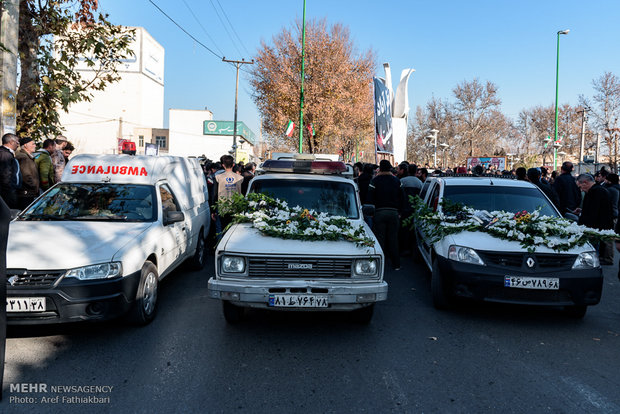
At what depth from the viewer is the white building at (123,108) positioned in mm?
75500

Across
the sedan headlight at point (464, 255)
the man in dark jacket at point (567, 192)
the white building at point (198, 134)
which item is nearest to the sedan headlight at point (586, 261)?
the sedan headlight at point (464, 255)

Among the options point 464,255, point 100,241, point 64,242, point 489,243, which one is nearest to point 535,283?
point 489,243

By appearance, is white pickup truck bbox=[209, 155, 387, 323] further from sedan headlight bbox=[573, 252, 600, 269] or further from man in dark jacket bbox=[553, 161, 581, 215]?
man in dark jacket bbox=[553, 161, 581, 215]

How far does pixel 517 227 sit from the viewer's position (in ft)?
19.5

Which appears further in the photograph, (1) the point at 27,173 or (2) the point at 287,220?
(1) the point at 27,173

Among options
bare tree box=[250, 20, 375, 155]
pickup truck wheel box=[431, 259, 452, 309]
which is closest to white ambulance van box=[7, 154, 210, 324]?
pickup truck wheel box=[431, 259, 452, 309]

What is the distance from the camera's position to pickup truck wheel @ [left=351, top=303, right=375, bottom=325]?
530 centimetres

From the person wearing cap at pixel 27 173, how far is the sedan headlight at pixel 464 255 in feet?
23.6

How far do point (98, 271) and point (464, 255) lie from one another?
3.96 metres

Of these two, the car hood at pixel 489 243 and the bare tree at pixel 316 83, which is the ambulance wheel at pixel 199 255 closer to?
the car hood at pixel 489 243

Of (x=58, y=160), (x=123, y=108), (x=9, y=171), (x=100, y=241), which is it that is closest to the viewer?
(x=100, y=241)

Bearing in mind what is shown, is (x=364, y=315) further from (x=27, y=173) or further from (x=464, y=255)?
(x=27, y=173)

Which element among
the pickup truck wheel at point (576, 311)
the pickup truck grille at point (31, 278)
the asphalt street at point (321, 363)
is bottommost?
the asphalt street at point (321, 363)

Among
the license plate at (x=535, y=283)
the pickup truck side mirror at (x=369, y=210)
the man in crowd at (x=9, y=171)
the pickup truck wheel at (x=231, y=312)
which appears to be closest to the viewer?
the pickup truck wheel at (x=231, y=312)
